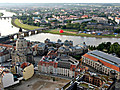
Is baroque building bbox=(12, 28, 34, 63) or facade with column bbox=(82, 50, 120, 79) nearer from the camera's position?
facade with column bbox=(82, 50, 120, 79)

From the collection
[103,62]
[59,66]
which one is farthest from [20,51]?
[103,62]

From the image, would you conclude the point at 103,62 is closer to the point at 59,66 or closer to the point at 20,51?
the point at 59,66

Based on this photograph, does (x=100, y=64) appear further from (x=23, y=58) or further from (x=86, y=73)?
(x=23, y=58)

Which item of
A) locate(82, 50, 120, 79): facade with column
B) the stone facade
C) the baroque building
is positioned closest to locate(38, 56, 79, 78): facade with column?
the stone facade

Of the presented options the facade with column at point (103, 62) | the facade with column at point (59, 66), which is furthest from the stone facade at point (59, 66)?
the facade with column at point (103, 62)

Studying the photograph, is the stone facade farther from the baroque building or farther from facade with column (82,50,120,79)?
the baroque building

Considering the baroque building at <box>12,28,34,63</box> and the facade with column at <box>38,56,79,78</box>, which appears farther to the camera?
the baroque building at <box>12,28,34,63</box>

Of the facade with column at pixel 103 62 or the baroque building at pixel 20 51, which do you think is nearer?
the facade with column at pixel 103 62

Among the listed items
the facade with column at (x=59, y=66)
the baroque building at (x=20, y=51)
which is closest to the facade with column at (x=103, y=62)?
the facade with column at (x=59, y=66)

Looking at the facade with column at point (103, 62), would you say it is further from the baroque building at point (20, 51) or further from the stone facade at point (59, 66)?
the baroque building at point (20, 51)

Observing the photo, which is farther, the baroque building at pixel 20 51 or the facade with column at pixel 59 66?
the baroque building at pixel 20 51

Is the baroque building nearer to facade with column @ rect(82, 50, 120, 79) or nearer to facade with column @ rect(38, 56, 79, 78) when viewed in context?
facade with column @ rect(38, 56, 79, 78)

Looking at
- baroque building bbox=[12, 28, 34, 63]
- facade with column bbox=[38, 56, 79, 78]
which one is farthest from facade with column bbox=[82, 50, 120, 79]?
baroque building bbox=[12, 28, 34, 63]
